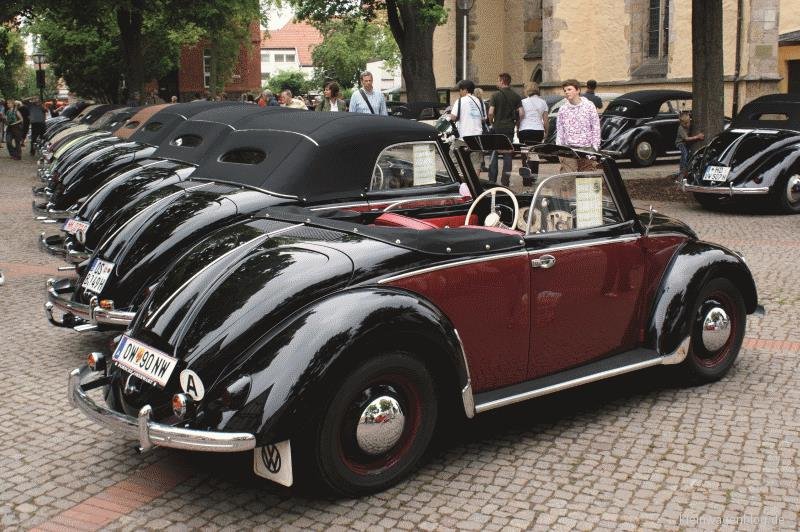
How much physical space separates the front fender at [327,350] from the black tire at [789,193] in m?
10.0

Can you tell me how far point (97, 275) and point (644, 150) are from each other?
16003 millimetres

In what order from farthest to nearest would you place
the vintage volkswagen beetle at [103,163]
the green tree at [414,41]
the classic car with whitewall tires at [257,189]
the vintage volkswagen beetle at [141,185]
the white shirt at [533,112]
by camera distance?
the green tree at [414,41] → the white shirt at [533,112] → the vintage volkswagen beetle at [103,163] → the vintage volkswagen beetle at [141,185] → the classic car with whitewall tires at [257,189]

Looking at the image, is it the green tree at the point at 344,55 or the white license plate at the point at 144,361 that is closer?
the white license plate at the point at 144,361

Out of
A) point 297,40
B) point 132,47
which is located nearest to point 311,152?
point 132,47

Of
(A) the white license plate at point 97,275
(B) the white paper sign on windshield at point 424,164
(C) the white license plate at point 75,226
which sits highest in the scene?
(B) the white paper sign on windshield at point 424,164

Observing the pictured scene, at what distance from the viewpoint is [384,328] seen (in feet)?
13.9

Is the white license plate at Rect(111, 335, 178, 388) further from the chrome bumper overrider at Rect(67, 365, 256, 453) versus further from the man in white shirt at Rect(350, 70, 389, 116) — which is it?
the man in white shirt at Rect(350, 70, 389, 116)

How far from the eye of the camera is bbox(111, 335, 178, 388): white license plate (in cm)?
433

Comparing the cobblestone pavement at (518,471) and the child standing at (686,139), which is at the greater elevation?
the child standing at (686,139)

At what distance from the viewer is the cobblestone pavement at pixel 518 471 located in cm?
417


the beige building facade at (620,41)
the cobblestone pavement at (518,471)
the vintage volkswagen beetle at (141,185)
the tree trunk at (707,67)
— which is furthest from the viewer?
the beige building facade at (620,41)

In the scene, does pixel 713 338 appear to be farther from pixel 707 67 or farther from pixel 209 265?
pixel 707 67

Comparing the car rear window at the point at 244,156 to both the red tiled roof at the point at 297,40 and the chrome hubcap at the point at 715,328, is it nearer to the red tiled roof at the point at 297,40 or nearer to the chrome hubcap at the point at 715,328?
the chrome hubcap at the point at 715,328

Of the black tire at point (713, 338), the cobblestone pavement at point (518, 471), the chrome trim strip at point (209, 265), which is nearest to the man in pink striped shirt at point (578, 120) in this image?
the cobblestone pavement at point (518, 471)
